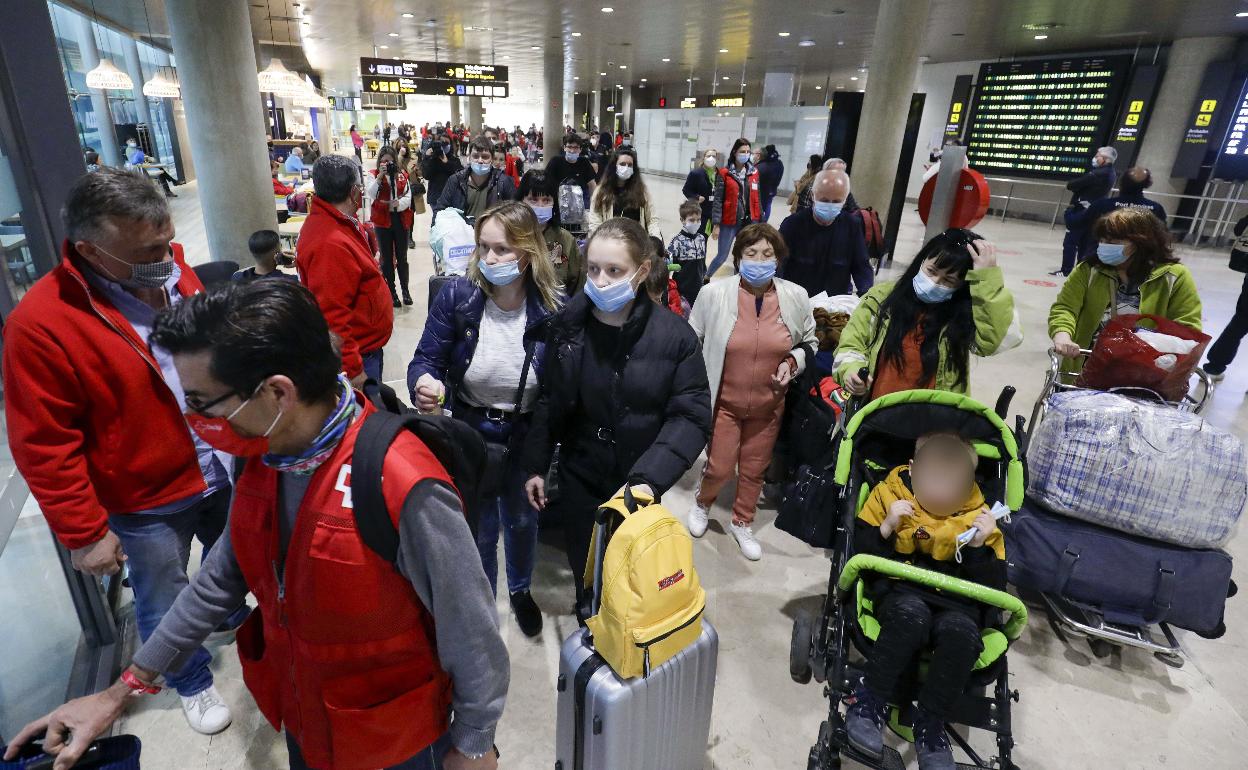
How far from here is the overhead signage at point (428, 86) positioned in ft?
58.8

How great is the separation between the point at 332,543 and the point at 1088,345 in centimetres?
427

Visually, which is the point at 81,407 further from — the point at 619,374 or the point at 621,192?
the point at 621,192

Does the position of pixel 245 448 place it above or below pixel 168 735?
above

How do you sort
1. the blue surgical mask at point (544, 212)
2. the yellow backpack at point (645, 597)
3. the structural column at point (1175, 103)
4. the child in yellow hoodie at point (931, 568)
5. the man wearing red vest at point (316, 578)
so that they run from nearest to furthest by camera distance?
the man wearing red vest at point (316, 578), the yellow backpack at point (645, 597), the child in yellow hoodie at point (931, 568), the blue surgical mask at point (544, 212), the structural column at point (1175, 103)

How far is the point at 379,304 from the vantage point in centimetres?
322

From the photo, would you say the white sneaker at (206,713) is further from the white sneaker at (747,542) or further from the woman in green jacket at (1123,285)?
the woman in green jacket at (1123,285)

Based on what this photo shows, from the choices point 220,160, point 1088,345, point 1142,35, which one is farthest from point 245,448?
point 1142,35

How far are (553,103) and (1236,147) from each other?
721 inches

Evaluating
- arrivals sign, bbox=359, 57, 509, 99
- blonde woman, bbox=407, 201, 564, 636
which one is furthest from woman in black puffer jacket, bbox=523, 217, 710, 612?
arrivals sign, bbox=359, 57, 509, 99

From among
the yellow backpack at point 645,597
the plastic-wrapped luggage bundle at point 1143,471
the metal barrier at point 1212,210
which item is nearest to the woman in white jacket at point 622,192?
the plastic-wrapped luggage bundle at point 1143,471

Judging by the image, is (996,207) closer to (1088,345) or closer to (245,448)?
(1088,345)

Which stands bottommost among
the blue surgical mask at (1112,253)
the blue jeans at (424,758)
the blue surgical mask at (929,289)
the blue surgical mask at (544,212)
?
the blue jeans at (424,758)

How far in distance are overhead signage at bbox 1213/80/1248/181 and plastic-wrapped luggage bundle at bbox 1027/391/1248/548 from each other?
50.7ft

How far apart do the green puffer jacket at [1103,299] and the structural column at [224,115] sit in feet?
22.4
